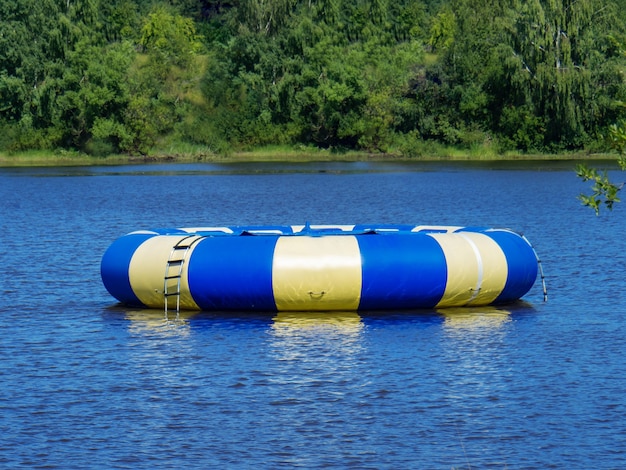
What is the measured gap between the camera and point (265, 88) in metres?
88.1

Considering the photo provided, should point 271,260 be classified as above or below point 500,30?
below

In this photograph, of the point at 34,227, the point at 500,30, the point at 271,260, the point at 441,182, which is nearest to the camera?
the point at 271,260

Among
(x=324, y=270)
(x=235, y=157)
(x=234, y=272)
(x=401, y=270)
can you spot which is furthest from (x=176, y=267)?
(x=235, y=157)

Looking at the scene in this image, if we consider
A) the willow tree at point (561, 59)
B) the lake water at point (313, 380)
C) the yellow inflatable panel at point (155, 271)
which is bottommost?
the lake water at point (313, 380)

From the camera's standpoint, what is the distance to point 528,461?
11.6 meters

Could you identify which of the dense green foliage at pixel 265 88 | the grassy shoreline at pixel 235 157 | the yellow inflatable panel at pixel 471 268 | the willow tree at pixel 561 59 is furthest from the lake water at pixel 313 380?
the dense green foliage at pixel 265 88

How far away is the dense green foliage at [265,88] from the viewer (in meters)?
82.1

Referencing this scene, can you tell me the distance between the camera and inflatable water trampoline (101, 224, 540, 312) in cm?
1845

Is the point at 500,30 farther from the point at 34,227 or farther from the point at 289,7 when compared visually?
the point at 34,227

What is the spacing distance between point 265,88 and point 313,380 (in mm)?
74232

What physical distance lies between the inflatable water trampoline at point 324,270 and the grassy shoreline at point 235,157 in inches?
2411

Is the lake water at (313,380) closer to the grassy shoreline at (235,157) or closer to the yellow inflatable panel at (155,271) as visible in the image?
the yellow inflatable panel at (155,271)

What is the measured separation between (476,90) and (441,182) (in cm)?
2684

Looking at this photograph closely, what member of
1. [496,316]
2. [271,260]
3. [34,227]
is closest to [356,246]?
[271,260]
